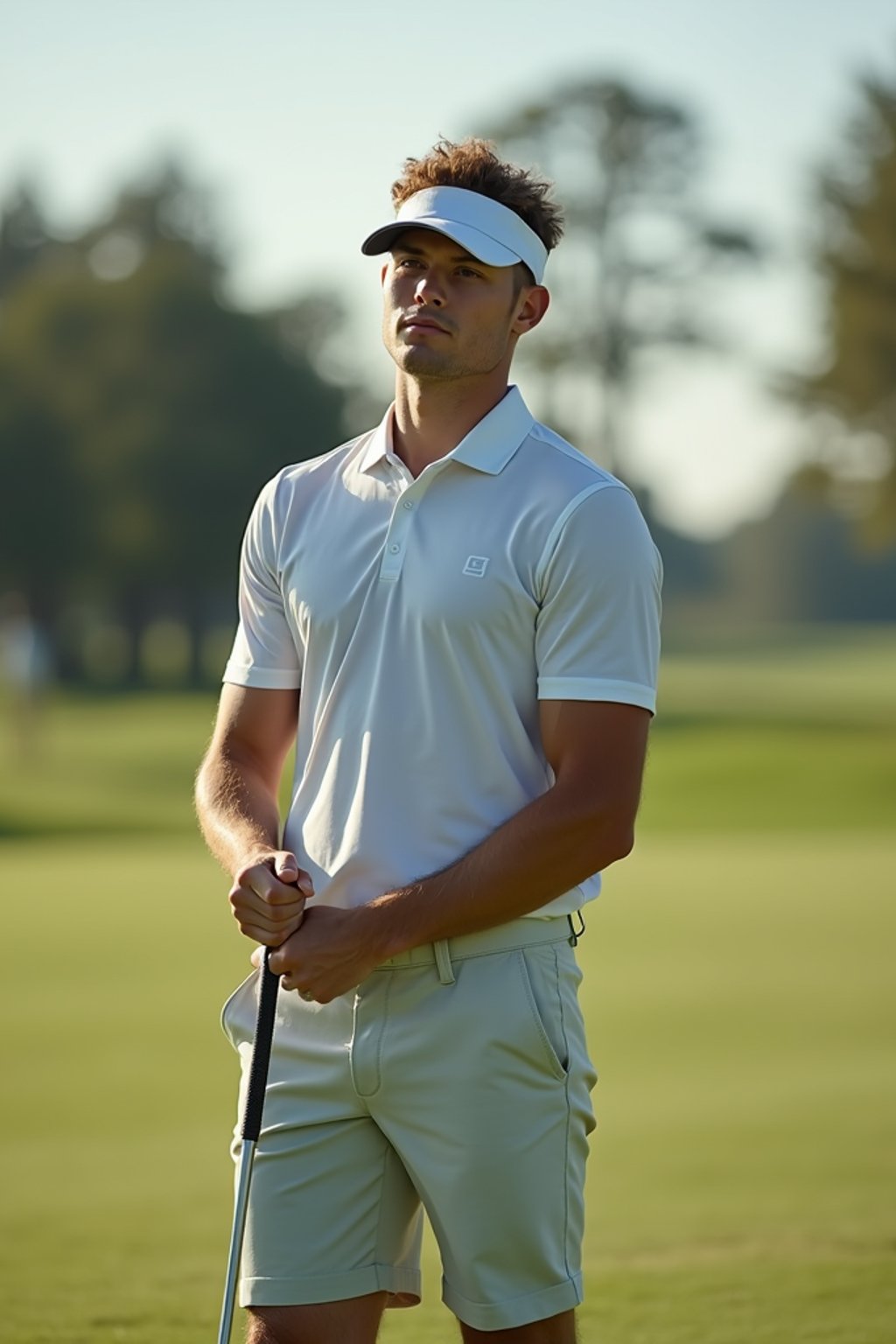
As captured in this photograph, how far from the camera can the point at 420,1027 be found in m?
2.94

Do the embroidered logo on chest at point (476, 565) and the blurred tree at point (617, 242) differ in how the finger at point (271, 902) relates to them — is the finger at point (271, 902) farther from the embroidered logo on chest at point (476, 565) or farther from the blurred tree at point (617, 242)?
the blurred tree at point (617, 242)

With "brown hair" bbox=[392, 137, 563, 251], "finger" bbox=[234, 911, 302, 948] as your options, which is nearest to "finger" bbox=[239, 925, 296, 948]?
"finger" bbox=[234, 911, 302, 948]

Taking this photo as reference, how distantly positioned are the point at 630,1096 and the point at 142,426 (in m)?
45.2

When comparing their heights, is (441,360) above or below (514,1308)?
above

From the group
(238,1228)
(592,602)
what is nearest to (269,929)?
(238,1228)

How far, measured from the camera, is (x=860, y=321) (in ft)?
109

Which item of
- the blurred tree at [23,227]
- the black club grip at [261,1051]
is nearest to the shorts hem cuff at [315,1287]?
the black club grip at [261,1051]

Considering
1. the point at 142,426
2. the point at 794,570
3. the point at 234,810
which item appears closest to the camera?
the point at 234,810

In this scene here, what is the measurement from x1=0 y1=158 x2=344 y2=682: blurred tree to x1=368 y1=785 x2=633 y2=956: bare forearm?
47.6 meters

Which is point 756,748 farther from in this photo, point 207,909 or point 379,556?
point 379,556

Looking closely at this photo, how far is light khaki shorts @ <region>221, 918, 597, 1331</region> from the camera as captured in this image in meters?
2.93

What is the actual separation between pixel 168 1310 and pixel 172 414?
48336mm

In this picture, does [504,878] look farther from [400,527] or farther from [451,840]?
[400,527]

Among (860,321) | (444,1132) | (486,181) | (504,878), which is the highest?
(860,321)
